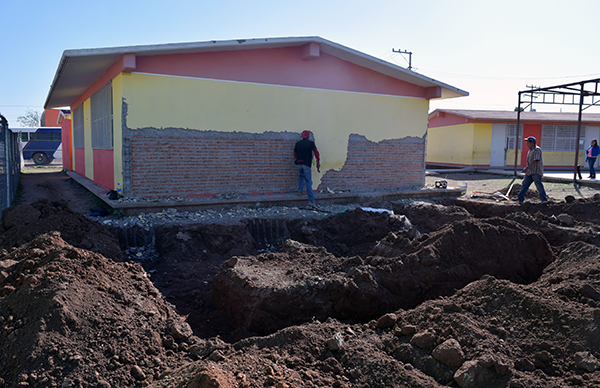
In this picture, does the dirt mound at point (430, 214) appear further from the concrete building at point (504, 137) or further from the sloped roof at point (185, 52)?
the concrete building at point (504, 137)

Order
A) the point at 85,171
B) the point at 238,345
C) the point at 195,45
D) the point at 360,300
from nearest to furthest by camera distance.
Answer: the point at 238,345
the point at 360,300
the point at 195,45
the point at 85,171

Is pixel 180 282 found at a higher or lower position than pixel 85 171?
lower

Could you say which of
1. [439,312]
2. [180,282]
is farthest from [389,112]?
[439,312]

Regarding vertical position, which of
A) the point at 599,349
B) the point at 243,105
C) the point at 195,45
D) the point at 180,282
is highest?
the point at 195,45

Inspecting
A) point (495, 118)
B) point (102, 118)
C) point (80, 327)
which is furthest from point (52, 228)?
point (495, 118)

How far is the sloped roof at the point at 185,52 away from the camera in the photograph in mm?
8516

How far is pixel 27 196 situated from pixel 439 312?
1190 cm

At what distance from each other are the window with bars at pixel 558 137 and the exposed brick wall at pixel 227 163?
16716 mm

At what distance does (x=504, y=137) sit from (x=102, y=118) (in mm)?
21249

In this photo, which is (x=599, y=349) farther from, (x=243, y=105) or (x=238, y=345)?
(x=243, y=105)

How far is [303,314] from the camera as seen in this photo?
179 inches

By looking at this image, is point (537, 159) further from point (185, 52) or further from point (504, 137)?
point (504, 137)

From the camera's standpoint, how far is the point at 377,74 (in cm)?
1209

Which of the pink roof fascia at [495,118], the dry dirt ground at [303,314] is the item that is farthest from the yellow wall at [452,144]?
the dry dirt ground at [303,314]
